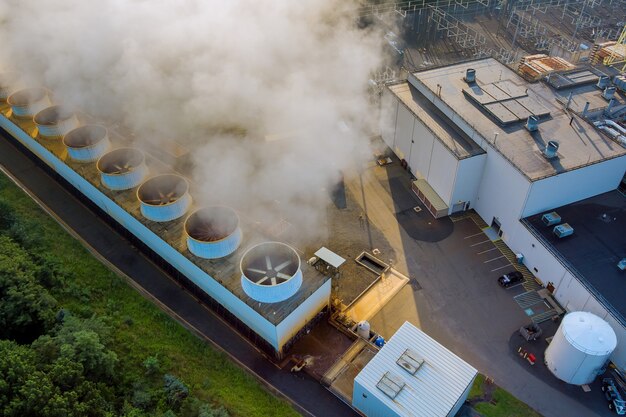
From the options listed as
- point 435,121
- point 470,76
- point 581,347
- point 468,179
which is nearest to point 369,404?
point 581,347

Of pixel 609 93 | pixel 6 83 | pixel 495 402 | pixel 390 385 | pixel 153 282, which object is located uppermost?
pixel 609 93

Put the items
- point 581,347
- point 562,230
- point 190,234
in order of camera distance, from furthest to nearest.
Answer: point 562,230
point 190,234
point 581,347

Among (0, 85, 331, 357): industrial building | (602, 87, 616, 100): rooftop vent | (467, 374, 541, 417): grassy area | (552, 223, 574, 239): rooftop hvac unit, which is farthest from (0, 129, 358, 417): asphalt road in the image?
(602, 87, 616, 100): rooftop vent

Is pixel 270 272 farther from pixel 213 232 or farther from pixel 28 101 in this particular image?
pixel 28 101

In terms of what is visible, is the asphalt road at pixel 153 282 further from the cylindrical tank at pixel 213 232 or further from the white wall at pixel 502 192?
the white wall at pixel 502 192

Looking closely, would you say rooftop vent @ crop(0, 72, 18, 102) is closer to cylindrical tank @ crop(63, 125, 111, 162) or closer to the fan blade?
cylindrical tank @ crop(63, 125, 111, 162)

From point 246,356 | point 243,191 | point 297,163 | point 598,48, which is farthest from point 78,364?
point 598,48

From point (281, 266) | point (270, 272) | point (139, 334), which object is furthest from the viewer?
point (139, 334)

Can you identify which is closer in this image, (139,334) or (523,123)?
(139,334)
